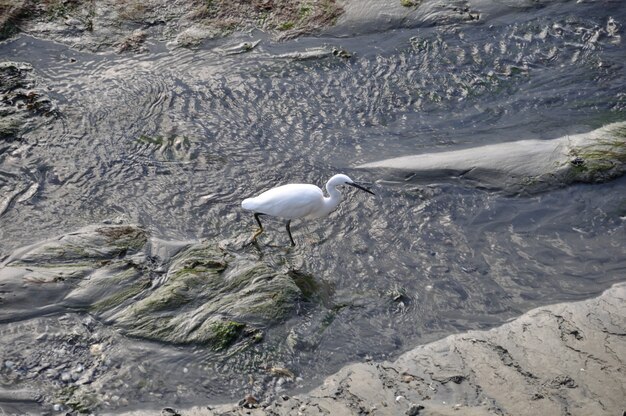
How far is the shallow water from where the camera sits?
21.1 feet

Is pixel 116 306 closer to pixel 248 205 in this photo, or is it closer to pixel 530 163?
pixel 248 205

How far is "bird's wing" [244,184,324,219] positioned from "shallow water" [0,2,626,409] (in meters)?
0.43

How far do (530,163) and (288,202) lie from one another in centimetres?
297

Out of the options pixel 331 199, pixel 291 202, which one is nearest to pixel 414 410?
pixel 291 202

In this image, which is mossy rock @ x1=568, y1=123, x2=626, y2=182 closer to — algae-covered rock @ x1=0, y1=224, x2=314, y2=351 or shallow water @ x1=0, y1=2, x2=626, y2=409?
shallow water @ x1=0, y1=2, x2=626, y2=409

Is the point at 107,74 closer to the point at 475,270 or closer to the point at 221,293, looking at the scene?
the point at 221,293

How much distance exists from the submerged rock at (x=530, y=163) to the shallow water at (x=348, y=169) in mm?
165

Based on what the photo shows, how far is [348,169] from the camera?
8.45 m

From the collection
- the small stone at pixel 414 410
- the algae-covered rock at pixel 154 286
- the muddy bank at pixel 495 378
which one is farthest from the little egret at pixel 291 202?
the small stone at pixel 414 410

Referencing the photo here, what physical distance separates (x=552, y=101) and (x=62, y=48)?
6.76 m

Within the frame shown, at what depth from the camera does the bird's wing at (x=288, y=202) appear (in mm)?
7148

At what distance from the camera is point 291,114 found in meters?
9.29

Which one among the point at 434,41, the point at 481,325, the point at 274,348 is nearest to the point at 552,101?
the point at 434,41

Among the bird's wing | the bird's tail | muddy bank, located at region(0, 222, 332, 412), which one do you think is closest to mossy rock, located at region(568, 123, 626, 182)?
the bird's wing
